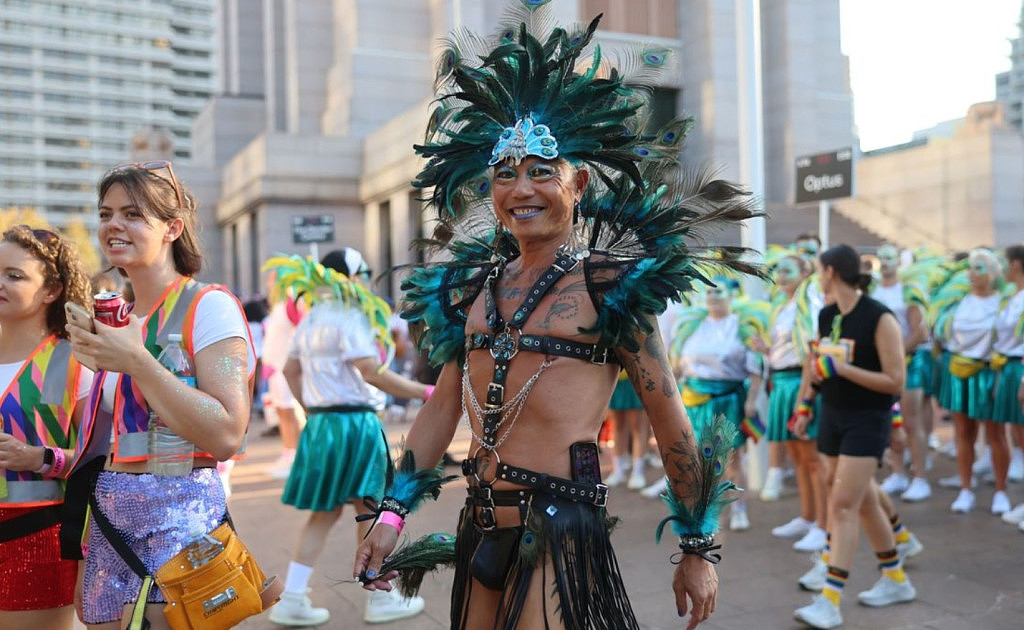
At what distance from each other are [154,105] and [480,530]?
397 feet

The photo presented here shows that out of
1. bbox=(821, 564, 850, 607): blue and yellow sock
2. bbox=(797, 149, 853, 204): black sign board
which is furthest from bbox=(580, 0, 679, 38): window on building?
bbox=(821, 564, 850, 607): blue and yellow sock

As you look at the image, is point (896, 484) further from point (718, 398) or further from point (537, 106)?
point (537, 106)

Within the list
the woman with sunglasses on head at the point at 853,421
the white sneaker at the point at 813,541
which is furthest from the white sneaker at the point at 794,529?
the woman with sunglasses on head at the point at 853,421

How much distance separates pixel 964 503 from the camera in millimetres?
7551

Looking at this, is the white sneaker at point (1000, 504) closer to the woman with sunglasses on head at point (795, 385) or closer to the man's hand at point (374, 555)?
the woman with sunglasses on head at point (795, 385)

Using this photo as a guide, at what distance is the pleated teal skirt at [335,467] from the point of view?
5234 mm

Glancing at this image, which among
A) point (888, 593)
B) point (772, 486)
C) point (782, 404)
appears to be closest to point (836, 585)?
point (888, 593)

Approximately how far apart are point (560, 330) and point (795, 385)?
5.11 m

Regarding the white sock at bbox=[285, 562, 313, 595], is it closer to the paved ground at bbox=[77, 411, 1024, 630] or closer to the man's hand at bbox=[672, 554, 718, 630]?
the paved ground at bbox=[77, 411, 1024, 630]

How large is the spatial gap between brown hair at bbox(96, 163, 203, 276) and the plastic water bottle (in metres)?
0.40

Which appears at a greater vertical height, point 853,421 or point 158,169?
point 158,169

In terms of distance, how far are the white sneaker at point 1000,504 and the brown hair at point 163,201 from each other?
6797mm

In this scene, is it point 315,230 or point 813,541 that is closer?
point 813,541

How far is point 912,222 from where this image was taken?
2520cm
